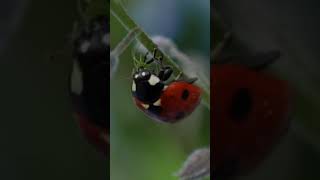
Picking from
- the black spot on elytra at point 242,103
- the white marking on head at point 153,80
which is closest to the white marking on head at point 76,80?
the white marking on head at point 153,80

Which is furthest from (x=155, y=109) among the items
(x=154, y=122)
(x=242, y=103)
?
(x=242, y=103)

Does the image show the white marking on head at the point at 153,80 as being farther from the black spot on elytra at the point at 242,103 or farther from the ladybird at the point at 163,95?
the black spot on elytra at the point at 242,103

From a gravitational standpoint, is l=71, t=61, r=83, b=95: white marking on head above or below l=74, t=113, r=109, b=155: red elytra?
above

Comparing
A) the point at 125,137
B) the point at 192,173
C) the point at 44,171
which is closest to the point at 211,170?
the point at 192,173

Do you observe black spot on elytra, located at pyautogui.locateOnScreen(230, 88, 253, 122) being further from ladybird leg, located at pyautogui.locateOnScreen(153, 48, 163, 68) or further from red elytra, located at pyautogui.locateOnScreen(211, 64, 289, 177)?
ladybird leg, located at pyautogui.locateOnScreen(153, 48, 163, 68)

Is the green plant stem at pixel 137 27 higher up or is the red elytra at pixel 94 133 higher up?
the green plant stem at pixel 137 27

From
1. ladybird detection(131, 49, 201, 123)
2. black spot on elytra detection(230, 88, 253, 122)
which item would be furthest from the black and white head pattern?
black spot on elytra detection(230, 88, 253, 122)

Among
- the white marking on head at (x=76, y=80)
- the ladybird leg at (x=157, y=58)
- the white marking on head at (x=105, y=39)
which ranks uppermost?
the white marking on head at (x=105, y=39)
